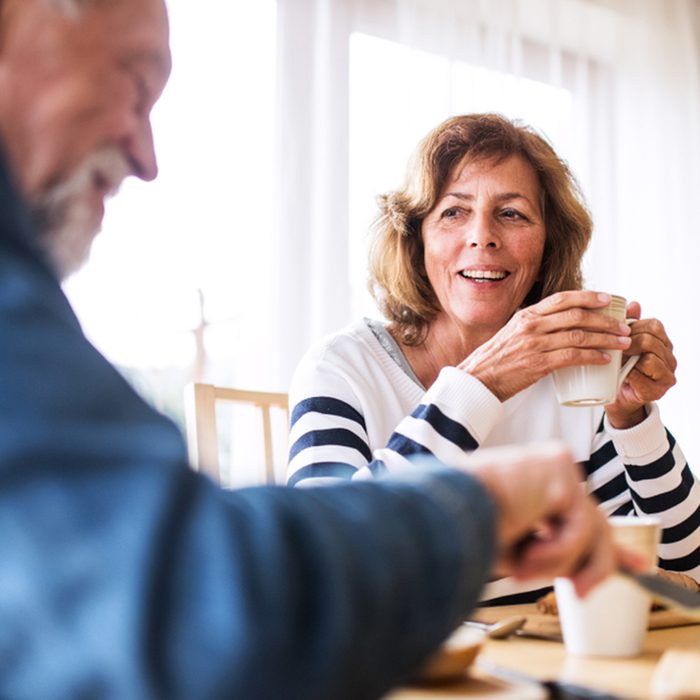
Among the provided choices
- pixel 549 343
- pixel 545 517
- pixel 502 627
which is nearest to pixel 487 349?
pixel 549 343

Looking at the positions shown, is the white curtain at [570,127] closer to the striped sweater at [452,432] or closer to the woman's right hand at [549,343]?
the striped sweater at [452,432]

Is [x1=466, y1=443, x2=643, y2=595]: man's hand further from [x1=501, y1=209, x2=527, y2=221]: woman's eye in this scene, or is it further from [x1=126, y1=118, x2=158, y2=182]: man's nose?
[x1=501, y1=209, x2=527, y2=221]: woman's eye

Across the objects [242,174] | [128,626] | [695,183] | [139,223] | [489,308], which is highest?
[695,183]

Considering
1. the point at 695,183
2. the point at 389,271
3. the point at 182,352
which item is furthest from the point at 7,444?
the point at 695,183

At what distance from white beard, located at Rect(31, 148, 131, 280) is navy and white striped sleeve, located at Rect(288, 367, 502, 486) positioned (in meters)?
0.59

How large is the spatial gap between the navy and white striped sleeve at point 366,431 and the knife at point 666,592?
15.5 inches

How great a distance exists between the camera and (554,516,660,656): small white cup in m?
0.70

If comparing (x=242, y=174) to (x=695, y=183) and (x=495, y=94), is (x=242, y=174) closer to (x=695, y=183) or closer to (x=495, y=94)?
(x=495, y=94)

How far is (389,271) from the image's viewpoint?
1.63 metres

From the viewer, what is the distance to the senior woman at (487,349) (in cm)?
117

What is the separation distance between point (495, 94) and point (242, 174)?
3.07ft

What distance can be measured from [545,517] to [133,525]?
0.81 feet

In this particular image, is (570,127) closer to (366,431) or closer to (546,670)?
(366,431)

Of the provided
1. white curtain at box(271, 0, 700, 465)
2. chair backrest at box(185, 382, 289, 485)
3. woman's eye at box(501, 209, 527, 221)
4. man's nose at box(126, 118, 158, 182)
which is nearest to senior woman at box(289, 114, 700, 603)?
woman's eye at box(501, 209, 527, 221)
